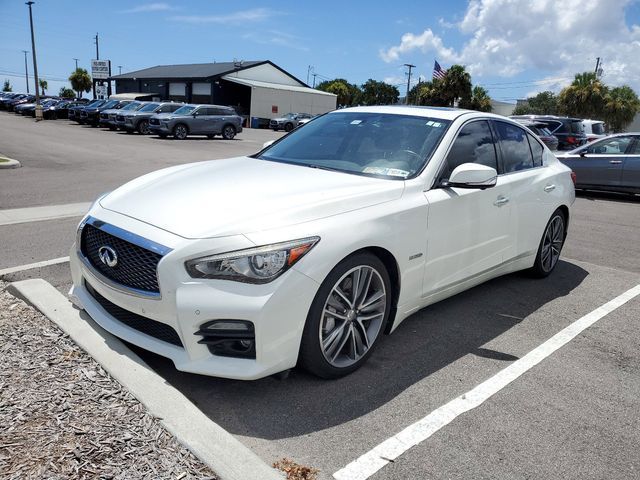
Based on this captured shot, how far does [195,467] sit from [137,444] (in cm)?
33

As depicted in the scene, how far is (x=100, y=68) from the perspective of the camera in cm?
7112

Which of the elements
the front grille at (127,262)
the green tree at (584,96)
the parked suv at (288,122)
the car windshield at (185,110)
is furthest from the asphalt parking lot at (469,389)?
the green tree at (584,96)

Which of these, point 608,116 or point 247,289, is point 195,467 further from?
point 608,116

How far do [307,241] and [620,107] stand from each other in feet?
160

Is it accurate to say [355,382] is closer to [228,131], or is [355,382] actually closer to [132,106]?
[228,131]

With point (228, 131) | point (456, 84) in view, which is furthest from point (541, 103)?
point (228, 131)

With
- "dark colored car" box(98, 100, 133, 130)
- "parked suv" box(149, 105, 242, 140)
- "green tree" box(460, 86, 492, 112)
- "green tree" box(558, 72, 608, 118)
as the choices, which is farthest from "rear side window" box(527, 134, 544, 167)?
"green tree" box(460, 86, 492, 112)

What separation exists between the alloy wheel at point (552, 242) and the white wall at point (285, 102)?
53725mm

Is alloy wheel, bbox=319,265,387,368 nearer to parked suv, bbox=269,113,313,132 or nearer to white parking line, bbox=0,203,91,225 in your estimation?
white parking line, bbox=0,203,91,225

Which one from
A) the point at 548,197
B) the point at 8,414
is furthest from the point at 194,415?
the point at 548,197

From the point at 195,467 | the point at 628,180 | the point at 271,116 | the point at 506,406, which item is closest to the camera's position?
the point at 195,467

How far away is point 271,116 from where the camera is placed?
5900 centimetres

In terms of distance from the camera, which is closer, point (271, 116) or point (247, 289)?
point (247, 289)

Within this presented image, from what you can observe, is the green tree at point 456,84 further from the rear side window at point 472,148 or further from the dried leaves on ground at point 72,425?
the dried leaves on ground at point 72,425
